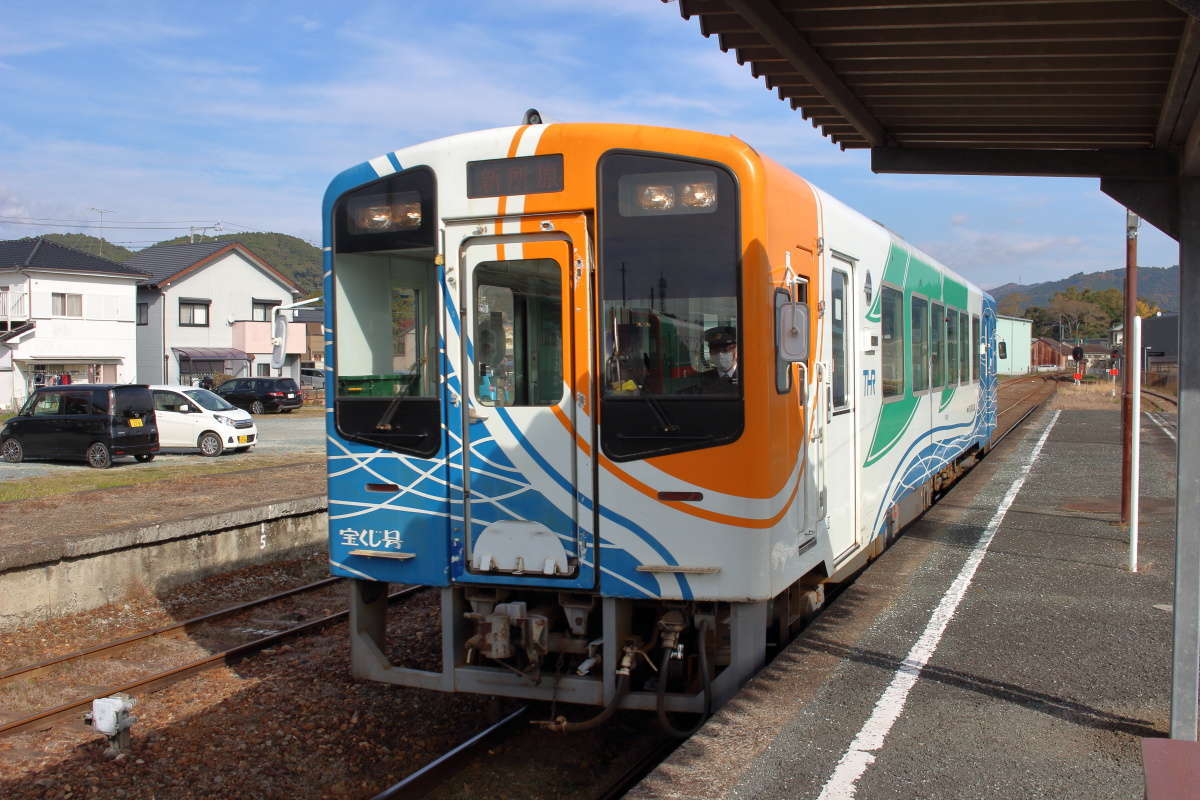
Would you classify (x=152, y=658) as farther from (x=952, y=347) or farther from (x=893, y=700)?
A: (x=952, y=347)

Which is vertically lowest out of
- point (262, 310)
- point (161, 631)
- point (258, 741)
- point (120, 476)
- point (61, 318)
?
point (258, 741)

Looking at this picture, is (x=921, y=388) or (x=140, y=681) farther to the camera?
(x=921, y=388)

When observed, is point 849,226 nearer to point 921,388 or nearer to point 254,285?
point 921,388

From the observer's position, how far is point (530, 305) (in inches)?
209

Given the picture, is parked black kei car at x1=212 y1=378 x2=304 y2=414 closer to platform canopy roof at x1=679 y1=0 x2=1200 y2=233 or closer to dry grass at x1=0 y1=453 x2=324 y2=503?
dry grass at x1=0 y1=453 x2=324 y2=503

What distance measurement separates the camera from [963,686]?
5.55 meters

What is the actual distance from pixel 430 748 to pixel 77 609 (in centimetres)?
456

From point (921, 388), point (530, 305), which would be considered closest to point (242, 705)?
point (530, 305)

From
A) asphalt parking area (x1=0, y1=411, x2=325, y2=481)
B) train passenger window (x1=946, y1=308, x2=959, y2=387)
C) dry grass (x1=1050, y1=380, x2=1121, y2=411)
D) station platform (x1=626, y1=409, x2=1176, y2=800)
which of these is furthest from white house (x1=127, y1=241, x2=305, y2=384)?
station platform (x1=626, y1=409, x2=1176, y2=800)

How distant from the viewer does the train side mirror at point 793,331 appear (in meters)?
4.90

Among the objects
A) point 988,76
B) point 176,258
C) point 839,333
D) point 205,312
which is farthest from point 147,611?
point 176,258

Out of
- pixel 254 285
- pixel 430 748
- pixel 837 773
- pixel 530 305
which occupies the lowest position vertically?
pixel 430 748

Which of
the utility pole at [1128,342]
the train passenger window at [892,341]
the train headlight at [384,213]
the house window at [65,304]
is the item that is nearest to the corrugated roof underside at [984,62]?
the train headlight at [384,213]

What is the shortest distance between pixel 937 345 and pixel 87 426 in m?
15.9
